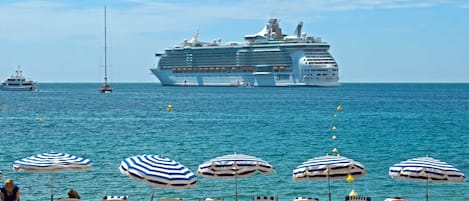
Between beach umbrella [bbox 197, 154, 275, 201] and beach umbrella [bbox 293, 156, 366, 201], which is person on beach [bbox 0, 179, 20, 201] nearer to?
beach umbrella [bbox 197, 154, 275, 201]

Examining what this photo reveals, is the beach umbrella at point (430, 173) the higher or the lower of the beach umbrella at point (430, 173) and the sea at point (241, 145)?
the higher

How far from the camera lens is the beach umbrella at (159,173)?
12.9m

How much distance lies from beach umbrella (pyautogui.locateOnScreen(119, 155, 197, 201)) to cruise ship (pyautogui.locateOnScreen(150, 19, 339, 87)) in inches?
4497

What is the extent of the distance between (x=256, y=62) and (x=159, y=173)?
120m

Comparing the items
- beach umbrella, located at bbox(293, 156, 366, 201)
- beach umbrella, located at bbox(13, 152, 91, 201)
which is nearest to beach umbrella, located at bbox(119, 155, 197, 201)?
beach umbrella, located at bbox(13, 152, 91, 201)

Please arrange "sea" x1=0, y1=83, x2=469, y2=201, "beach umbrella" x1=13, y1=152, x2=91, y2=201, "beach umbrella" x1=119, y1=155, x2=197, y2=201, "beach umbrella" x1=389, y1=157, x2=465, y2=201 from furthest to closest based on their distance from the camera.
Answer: "sea" x1=0, y1=83, x2=469, y2=201 < "beach umbrella" x1=13, y1=152, x2=91, y2=201 < "beach umbrella" x1=389, y1=157, x2=465, y2=201 < "beach umbrella" x1=119, y1=155, x2=197, y2=201

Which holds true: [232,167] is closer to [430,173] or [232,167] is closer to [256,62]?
[430,173]

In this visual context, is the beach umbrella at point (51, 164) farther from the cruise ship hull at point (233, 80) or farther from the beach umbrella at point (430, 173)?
the cruise ship hull at point (233, 80)

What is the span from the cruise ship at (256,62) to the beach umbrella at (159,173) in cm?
11422

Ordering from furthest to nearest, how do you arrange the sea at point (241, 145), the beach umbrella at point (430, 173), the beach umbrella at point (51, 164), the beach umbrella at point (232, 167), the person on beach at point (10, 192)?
the sea at point (241, 145) → the beach umbrella at point (232, 167) → the beach umbrella at point (51, 164) → the beach umbrella at point (430, 173) → the person on beach at point (10, 192)

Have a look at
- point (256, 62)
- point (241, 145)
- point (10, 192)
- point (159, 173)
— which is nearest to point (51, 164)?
point (10, 192)

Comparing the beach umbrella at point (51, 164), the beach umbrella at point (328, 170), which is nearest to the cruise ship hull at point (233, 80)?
the beach umbrella at point (328, 170)

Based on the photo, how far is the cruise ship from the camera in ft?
423

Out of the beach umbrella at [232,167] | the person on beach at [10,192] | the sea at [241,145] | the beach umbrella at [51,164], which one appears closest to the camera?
the person on beach at [10,192]
